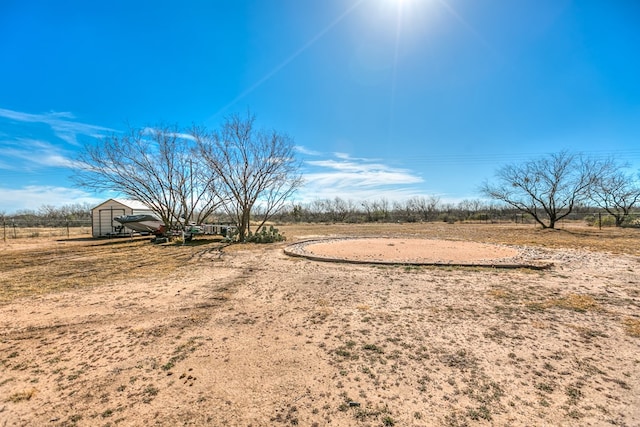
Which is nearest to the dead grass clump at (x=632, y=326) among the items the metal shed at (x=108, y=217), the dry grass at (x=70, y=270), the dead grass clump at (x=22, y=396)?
the dead grass clump at (x=22, y=396)

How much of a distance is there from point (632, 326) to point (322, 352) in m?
3.47

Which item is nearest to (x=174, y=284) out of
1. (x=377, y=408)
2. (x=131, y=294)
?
(x=131, y=294)

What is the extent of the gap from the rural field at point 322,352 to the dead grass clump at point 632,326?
0.03 m

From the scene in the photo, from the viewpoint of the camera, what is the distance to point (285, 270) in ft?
21.0

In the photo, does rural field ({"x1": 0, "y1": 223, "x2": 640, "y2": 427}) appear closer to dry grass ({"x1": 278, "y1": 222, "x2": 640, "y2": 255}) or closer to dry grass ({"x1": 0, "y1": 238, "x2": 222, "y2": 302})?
dry grass ({"x1": 0, "y1": 238, "x2": 222, "y2": 302})

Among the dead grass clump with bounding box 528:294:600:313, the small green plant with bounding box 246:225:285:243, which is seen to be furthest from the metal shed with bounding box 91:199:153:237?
the dead grass clump with bounding box 528:294:600:313

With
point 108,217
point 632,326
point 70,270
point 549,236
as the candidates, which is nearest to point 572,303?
point 632,326

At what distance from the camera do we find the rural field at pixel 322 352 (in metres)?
1.93

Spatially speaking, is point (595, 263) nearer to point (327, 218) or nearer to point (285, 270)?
point (285, 270)

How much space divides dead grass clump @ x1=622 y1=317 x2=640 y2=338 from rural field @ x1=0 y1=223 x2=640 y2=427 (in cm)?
3

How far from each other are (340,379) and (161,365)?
1557mm

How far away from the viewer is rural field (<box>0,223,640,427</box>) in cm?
193

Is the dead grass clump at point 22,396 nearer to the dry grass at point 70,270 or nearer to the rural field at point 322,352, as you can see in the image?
the rural field at point 322,352

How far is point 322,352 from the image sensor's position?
2.71 meters
